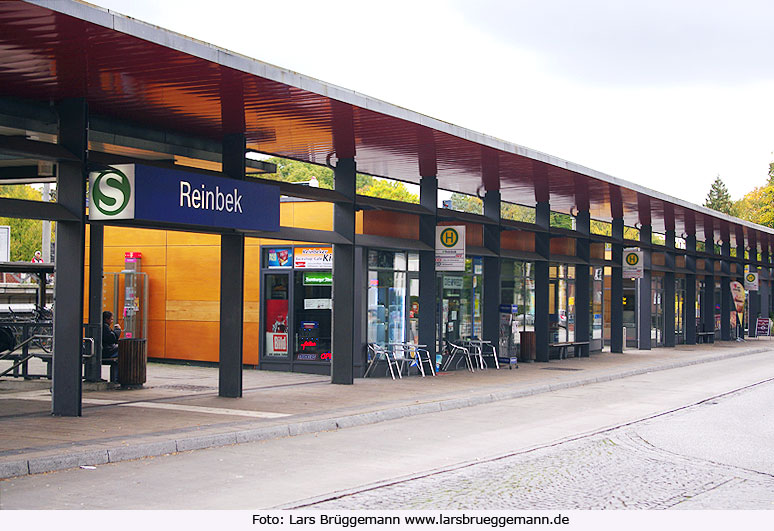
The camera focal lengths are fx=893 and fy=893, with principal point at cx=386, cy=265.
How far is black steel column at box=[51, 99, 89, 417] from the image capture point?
12422 mm

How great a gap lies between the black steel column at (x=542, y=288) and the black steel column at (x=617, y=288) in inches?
181

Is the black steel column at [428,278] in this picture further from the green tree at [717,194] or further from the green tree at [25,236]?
the green tree at [717,194]

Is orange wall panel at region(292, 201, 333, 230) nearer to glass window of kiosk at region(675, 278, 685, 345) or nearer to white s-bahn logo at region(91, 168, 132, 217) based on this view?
white s-bahn logo at region(91, 168, 132, 217)

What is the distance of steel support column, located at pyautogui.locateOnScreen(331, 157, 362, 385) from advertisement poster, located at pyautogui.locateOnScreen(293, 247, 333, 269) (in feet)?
7.65

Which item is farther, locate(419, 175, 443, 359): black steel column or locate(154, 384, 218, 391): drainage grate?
locate(419, 175, 443, 359): black steel column

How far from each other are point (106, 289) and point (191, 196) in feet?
37.4

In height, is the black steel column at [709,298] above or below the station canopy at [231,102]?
below

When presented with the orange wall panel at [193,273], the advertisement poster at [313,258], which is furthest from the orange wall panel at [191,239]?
the advertisement poster at [313,258]

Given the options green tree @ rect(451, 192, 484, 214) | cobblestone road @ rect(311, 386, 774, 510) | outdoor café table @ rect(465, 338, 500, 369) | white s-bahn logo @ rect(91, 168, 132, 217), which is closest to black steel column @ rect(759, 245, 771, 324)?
outdoor café table @ rect(465, 338, 500, 369)

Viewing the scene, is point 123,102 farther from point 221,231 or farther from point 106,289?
point 106,289

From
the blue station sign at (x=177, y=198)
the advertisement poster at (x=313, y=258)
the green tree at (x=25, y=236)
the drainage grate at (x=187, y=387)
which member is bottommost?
the drainage grate at (x=187, y=387)

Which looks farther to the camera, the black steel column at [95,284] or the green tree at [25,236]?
the green tree at [25,236]

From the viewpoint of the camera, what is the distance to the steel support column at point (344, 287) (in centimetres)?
1770

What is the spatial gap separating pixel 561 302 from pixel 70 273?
18.2 m
